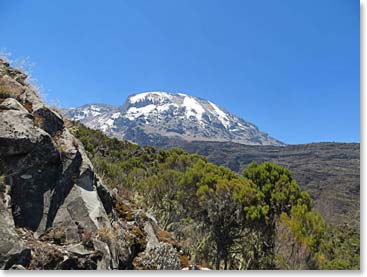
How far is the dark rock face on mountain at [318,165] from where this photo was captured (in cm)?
3450

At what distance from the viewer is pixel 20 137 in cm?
360

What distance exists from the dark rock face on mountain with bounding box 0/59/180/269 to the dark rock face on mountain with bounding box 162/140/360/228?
14.3 meters

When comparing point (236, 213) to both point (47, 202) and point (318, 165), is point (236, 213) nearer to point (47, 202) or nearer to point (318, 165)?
point (47, 202)

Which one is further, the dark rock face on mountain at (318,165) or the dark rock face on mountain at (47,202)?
the dark rock face on mountain at (318,165)

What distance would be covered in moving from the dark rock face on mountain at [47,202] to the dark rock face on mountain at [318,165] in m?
14.3

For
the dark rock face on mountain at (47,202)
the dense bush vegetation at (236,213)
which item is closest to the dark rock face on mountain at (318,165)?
the dense bush vegetation at (236,213)

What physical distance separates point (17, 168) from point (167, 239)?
2942 mm

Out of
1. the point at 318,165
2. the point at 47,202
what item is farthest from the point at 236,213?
the point at 318,165

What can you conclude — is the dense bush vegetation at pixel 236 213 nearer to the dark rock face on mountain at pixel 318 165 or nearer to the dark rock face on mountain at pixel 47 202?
the dark rock face on mountain at pixel 318 165

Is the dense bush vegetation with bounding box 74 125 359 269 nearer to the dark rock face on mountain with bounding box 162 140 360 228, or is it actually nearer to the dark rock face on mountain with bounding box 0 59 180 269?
the dark rock face on mountain with bounding box 162 140 360 228

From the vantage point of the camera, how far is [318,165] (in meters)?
82.3

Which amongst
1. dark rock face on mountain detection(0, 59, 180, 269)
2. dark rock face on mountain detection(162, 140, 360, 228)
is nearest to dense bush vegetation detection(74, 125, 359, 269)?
dark rock face on mountain detection(162, 140, 360, 228)

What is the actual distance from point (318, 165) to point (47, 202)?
84350 mm

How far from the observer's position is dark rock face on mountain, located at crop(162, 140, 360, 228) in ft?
113
